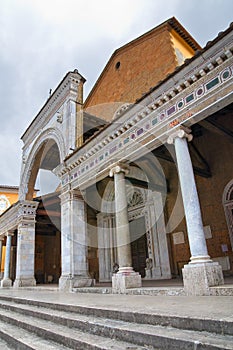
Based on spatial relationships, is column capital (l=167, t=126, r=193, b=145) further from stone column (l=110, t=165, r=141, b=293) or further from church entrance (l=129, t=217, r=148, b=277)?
church entrance (l=129, t=217, r=148, b=277)

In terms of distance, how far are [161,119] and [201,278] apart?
2982mm

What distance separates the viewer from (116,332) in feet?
7.08

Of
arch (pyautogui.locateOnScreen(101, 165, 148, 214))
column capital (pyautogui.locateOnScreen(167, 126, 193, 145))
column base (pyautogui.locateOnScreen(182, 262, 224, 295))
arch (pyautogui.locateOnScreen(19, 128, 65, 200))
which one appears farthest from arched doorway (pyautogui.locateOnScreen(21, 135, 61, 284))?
column base (pyautogui.locateOnScreen(182, 262, 224, 295))

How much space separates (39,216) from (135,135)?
30.5 feet

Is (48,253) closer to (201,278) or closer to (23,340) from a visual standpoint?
(201,278)

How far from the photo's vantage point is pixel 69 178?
8203 mm

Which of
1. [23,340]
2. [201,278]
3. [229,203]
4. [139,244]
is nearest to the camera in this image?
[23,340]

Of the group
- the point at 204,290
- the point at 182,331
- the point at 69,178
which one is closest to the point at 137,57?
the point at 69,178

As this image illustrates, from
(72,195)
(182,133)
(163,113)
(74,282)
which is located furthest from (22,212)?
(182,133)

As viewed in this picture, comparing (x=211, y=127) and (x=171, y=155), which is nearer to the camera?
(x=211, y=127)

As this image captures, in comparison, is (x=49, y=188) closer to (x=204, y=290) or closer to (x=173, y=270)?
(x=173, y=270)

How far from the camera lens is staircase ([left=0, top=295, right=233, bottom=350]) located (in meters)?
1.72

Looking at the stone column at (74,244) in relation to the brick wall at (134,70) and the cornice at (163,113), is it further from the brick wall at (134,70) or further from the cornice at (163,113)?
the brick wall at (134,70)

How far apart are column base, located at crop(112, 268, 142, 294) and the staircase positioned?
197 centimetres
